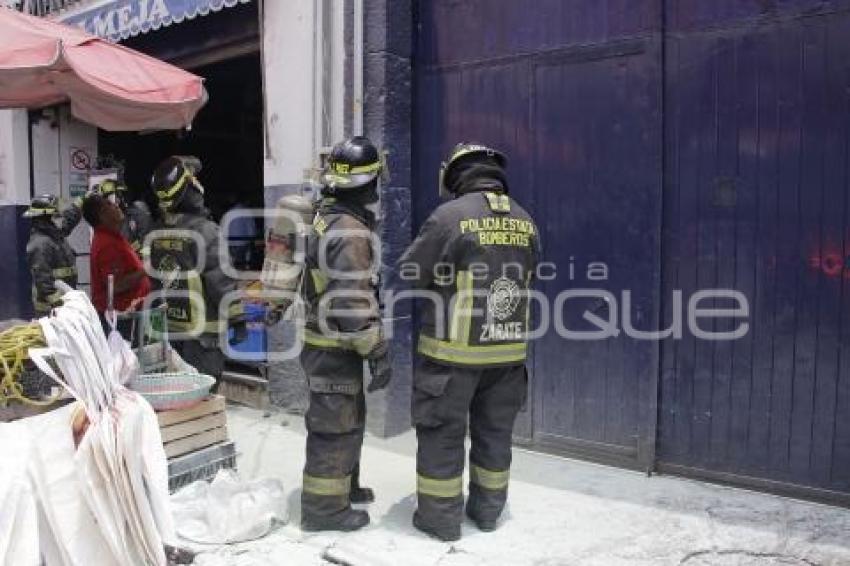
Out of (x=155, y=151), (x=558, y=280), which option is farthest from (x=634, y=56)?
(x=155, y=151)

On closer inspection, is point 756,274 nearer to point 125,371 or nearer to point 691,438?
point 691,438

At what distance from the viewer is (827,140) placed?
4.23 meters

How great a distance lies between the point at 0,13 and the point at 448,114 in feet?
9.77

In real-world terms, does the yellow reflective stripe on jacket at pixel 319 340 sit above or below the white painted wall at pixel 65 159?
below

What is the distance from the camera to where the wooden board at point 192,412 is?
13.4ft

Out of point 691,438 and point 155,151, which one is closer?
point 691,438

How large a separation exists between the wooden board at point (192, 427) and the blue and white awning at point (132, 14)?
143 inches

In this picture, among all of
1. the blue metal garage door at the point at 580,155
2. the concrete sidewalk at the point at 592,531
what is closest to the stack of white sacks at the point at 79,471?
the concrete sidewalk at the point at 592,531

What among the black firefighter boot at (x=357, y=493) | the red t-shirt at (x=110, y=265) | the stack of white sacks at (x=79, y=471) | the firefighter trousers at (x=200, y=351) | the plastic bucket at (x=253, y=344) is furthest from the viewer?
the plastic bucket at (x=253, y=344)

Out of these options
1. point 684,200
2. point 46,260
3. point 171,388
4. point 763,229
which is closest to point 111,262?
point 46,260

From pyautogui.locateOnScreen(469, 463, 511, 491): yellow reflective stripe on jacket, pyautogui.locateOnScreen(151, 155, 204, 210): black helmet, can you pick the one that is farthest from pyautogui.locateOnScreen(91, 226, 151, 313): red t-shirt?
pyautogui.locateOnScreen(469, 463, 511, 491): yellow reflective stripe on jacket

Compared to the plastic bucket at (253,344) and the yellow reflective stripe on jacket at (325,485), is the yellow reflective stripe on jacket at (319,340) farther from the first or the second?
the plastic bucket at (253,344)

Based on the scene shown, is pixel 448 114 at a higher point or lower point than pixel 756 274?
higher

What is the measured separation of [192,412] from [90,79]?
1882 mm
